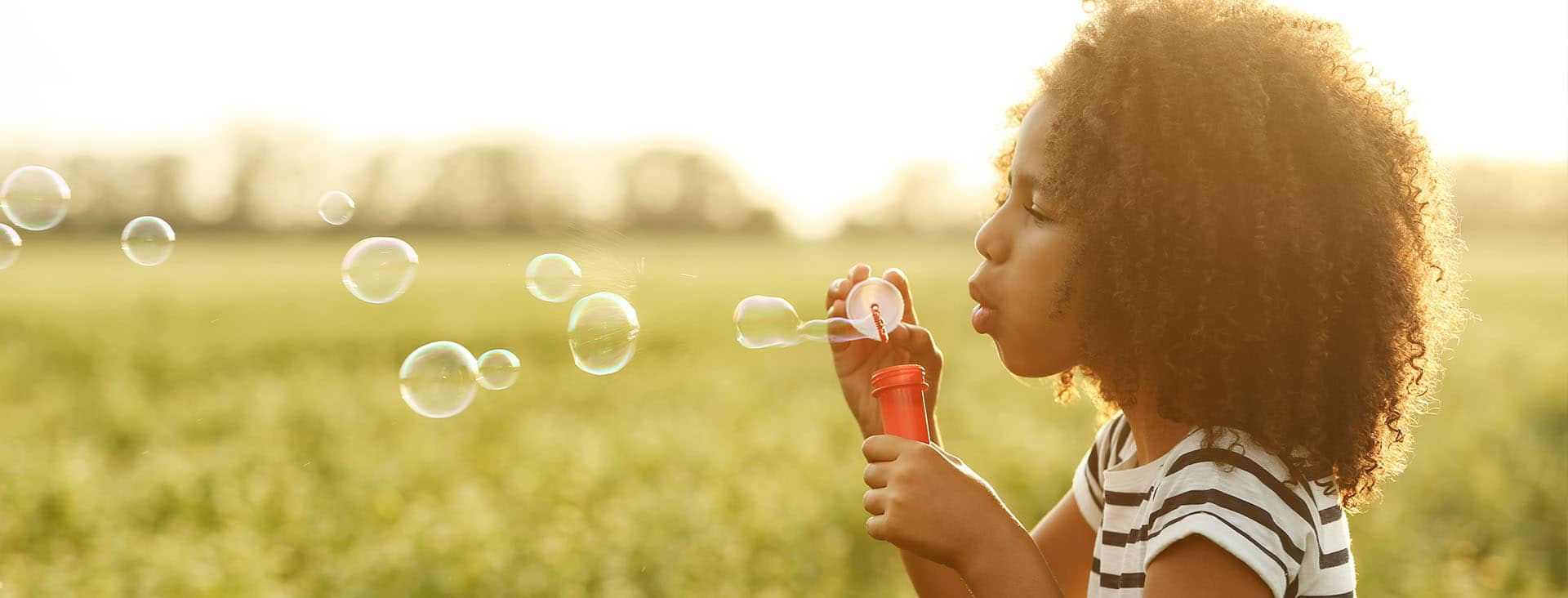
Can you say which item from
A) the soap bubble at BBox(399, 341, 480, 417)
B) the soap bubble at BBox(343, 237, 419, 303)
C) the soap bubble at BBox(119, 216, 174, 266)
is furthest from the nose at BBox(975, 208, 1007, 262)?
the soap bubble at BBox(119, 216, 174, 266)

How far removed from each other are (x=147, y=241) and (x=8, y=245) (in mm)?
332

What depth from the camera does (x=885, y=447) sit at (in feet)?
5.52

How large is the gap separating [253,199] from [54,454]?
29.1 metres

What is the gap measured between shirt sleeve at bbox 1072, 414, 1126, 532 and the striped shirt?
0.27m

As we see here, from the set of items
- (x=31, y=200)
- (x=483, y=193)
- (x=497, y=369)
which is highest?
(x=483, y=193)

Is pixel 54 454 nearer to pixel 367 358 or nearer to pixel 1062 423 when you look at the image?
pixel 367 358

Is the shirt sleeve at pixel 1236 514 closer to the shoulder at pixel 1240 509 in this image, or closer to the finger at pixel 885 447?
the shoulder at pixel 1240 509

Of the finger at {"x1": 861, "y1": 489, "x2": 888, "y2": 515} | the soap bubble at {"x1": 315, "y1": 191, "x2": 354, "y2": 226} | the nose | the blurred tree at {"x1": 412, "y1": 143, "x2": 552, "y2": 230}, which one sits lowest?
the finger at {"x1": 861, "y1": 489, "x2": 888, "y2": 515}

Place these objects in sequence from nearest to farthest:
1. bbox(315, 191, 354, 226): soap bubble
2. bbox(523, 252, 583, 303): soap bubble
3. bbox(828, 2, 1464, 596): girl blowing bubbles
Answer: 1. bbox(828, 2, 1464, 596): girl blowing bubbles
2. bbox(523, 252, 583, 303): soap bubble
3. bbox(315, 191, 354, 226): soap bubble

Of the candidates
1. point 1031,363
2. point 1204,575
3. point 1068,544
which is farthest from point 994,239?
point 1068,544

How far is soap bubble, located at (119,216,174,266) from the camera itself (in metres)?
3.12

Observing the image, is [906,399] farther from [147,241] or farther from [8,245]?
[8,245]

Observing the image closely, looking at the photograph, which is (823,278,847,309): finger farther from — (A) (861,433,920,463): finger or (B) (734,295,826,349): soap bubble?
(A) (861,433,920,463): finger

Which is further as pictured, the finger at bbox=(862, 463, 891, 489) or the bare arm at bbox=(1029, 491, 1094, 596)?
the bare arm at bbox=(1029, 491, 1094, 596)
